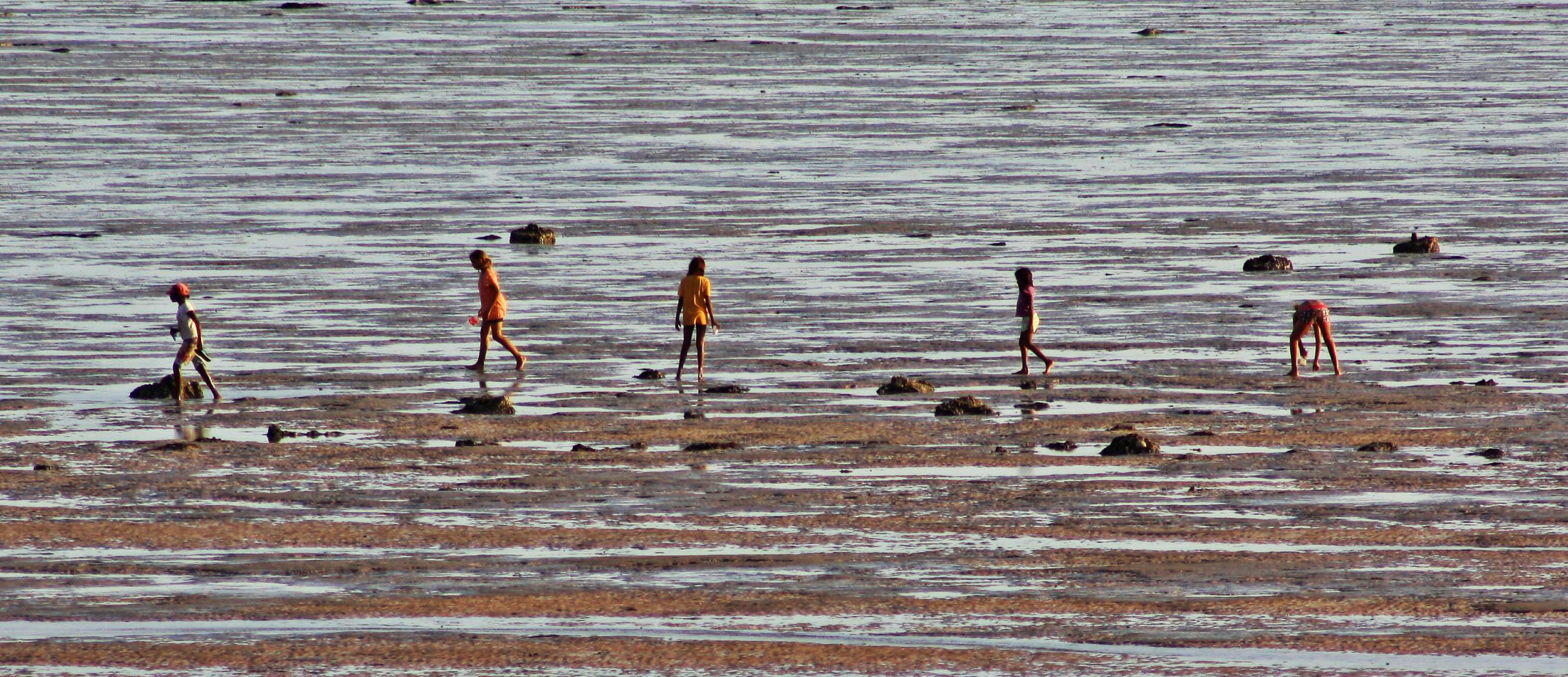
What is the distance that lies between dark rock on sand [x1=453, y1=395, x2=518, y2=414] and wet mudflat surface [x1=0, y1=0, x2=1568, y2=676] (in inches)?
17.6

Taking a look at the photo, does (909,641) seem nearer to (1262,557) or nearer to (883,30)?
(1262,557)

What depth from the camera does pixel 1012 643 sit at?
11.2 metres

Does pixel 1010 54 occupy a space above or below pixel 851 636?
above

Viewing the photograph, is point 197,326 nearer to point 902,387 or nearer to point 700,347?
point 700,347

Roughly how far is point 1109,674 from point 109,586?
4802 millimetres

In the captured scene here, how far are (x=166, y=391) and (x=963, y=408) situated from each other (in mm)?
6108

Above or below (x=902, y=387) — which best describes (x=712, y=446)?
below

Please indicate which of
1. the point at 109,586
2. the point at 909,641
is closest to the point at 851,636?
the point at 909,641

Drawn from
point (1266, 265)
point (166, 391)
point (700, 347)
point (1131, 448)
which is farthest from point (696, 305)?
point (1266, 265)

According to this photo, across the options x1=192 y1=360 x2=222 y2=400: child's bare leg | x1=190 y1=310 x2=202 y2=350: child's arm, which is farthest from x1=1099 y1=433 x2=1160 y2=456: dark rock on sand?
x1=190 y1=310 x2=202 y2=350: child's arm

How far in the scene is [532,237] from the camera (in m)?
31.7

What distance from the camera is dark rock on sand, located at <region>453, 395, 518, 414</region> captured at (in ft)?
62.8

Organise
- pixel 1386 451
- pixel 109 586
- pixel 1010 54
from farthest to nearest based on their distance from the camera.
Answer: pixel 1010 54 < pixel 1386 451 < pixel 109 586

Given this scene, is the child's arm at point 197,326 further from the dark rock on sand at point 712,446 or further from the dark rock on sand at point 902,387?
the dark rock on sand at point 902,387
